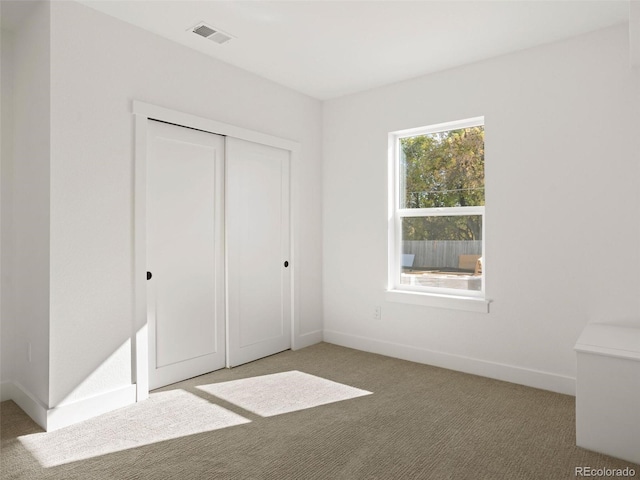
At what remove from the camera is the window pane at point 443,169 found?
370 centimetres

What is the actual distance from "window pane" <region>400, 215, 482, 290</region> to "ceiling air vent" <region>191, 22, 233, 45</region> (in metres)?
2.28

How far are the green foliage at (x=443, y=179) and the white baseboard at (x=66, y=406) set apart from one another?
9.17ft

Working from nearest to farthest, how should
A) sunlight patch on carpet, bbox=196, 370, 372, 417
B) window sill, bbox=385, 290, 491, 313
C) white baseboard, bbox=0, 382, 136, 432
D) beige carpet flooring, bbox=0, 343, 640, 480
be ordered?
beige carpet flooring, bbox=0, 343, 640, 480, white baseboard, bbox=0, 382, 136, 432, sunlight patch on carpet, bbox=196, 370, 372, 417, window sill, bbox=385, 290, 491, 313

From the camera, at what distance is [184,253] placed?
11.0 feet

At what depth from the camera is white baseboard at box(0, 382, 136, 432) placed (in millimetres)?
2570

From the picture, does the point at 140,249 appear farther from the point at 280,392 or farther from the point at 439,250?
the point at 439,250

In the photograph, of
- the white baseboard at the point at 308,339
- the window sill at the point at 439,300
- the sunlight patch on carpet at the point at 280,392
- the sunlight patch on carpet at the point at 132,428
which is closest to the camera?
the sunlight patch on carpet at the point at 132,428

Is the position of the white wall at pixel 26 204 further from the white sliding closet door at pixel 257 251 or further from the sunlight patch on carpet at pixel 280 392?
the white sliding closet door at pixel 257 251

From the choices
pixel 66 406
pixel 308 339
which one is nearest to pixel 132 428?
pixel 66 406

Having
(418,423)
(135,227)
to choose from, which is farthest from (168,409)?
(418,423)

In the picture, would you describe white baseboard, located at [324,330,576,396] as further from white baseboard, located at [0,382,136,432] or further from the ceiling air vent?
the ceiling air vent

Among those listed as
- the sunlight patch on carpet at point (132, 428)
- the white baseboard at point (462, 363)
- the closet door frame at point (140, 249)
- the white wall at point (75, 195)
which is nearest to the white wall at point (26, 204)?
the white wall at point (75, 195)

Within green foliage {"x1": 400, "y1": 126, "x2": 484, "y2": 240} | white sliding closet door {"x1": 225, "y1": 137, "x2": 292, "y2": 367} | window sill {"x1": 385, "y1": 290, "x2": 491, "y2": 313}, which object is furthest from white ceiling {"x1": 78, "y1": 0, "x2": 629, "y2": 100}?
window sill {"x1": 385, "y1": 290, "x2": 491, "y2": 313}

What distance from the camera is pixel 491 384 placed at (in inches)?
131
